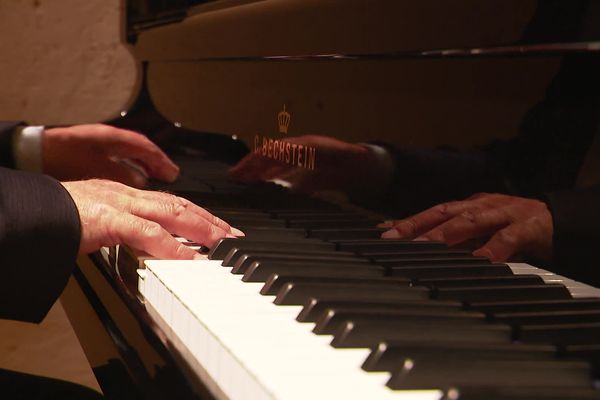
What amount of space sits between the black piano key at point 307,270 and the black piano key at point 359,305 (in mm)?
98

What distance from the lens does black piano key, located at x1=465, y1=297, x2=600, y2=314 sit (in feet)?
2.01

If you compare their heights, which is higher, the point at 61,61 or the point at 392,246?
the point at 392,246

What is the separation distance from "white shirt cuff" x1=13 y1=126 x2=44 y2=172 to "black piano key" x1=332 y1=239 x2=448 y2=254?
1027 mm

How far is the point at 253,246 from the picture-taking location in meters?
0.81

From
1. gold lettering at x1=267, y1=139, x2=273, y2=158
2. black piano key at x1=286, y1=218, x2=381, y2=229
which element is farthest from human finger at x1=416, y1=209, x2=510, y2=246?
gold lettering at x1=267, y1=139, x2=273, y2=158

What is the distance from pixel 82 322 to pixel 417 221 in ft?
2.43

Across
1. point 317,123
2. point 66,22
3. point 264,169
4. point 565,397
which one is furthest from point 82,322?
point 66,22

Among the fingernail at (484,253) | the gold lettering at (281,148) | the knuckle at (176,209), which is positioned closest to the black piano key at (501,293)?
the fingernail at (484,253)

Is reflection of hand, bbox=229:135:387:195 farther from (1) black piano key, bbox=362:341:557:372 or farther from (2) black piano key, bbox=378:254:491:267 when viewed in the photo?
(1) black piano key, bbox=362:341:557:372

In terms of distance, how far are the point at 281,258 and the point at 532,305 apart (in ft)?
0.80

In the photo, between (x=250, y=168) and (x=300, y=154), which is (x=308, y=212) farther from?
(x=250, y=168)

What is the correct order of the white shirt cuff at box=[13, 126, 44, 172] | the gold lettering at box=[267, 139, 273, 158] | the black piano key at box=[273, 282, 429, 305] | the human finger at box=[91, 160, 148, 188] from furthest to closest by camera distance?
the white shirt cuff at box=[13, 126, 44, 172] → the human finger at box=[91, 160, 148, 188] → the gold lettering at box=[267, 139, 273, 158] → the black piano key at box=[273, 282, 429, 305]

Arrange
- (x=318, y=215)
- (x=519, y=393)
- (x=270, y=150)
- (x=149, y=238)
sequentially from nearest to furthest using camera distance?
(x=519, y=393), (x=149, y=238), (x=318, y=215), (x=270, y=150)

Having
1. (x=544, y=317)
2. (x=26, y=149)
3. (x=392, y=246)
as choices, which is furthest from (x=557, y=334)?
(x=26, y=149)
